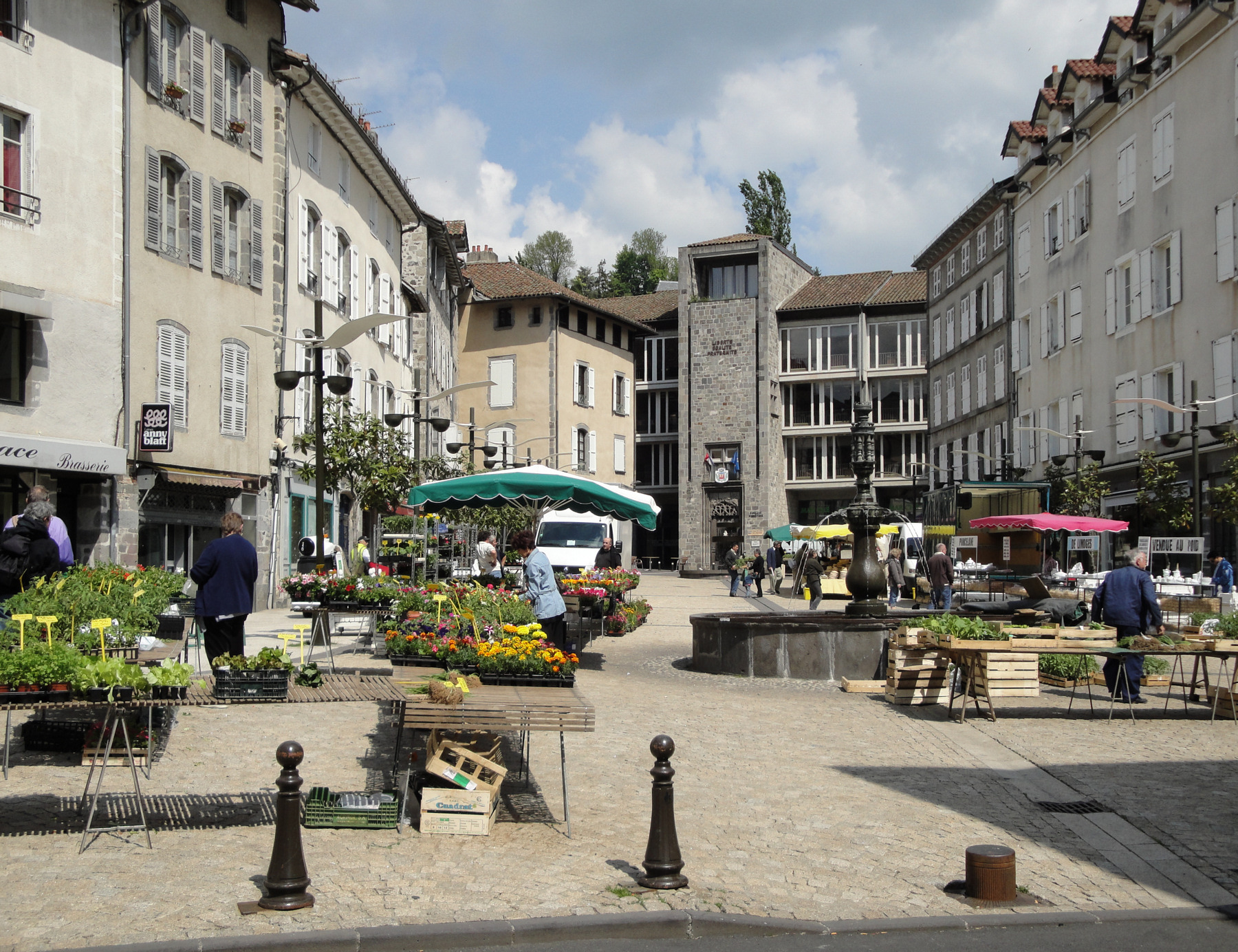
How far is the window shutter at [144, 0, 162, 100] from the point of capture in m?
23.5

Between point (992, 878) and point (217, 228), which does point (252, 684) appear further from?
point (217, 228)

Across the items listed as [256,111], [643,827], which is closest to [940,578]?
[256,111]

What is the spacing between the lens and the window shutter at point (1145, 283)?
32.8 m

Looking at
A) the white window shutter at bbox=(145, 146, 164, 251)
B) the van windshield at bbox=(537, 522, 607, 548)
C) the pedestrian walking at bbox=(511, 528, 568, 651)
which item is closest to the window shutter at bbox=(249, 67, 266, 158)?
the white window shutter at bbox=(145, 146, 164, 251)

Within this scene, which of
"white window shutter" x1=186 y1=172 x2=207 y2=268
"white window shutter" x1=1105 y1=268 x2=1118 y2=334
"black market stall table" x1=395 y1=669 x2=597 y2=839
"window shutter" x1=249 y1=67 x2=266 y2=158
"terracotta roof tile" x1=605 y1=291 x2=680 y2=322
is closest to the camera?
"black market stall table" x1=395 y1=669 x2=597 y2=839

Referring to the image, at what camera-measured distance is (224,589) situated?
10875 mm

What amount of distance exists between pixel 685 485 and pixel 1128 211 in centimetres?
3408

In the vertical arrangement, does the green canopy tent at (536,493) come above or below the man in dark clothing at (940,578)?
above

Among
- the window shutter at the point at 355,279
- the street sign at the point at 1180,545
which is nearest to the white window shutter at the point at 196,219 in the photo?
the window shutter at the point at 355,279

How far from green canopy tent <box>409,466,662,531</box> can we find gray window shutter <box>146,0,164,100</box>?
11475 millimetres

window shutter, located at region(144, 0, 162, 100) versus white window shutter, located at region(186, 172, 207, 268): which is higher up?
window shutter, located at region(144, 0, 162, 100)

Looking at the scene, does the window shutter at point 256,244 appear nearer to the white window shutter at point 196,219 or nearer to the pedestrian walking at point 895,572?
the white window shutter at point 196,219

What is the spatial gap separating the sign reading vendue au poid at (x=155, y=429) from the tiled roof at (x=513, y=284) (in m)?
37.1

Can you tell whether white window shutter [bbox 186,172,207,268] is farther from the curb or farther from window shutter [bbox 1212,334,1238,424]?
window shutter [bbox 1212,334,1238,424]
